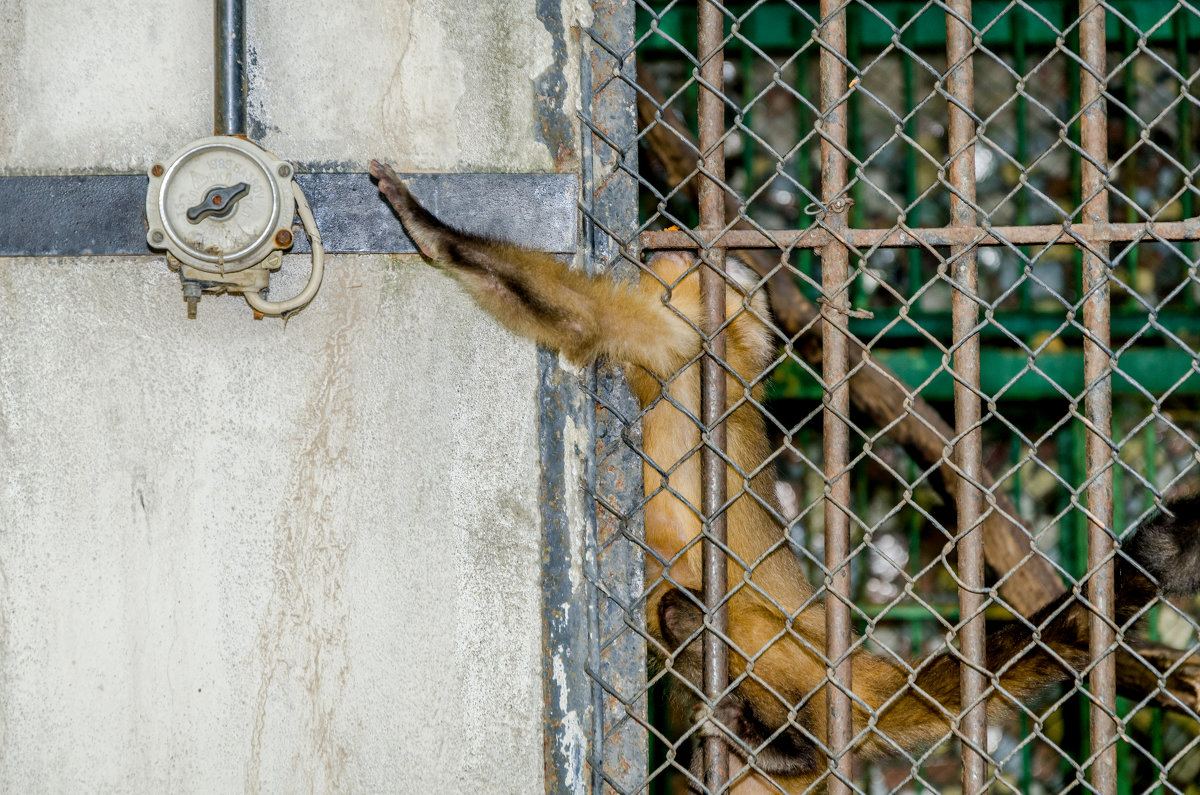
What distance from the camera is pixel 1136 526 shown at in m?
2.33

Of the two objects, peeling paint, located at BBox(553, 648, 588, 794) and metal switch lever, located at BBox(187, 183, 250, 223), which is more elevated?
metal switch lever, located at BBox(187, 183, 250, 223)

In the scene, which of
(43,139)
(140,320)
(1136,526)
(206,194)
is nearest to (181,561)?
(140,320)

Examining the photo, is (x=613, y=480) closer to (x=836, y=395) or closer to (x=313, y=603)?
(x=836, y=395)

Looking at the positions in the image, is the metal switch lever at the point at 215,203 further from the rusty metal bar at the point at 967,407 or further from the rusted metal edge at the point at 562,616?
the rusty metal bar at the point at 967,407

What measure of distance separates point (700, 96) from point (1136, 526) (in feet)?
4.44

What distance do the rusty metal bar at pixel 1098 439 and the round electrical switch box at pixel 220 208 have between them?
1.71m

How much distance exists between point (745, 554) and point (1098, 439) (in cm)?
113

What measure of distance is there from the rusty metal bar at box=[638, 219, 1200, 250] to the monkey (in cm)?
10

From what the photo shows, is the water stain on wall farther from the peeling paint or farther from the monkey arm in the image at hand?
the peeling paint

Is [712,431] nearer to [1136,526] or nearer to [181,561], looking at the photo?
[1136,526]

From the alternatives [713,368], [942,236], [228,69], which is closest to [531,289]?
[713,368]

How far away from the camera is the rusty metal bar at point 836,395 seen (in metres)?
2.26

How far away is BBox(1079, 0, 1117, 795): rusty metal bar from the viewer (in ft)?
7.36

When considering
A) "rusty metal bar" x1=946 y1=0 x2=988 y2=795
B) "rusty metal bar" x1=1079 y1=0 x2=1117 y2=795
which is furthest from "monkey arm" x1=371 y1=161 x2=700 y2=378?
"rusty metal bar" x1=1079 y1=0 x2=1117 y2=795
